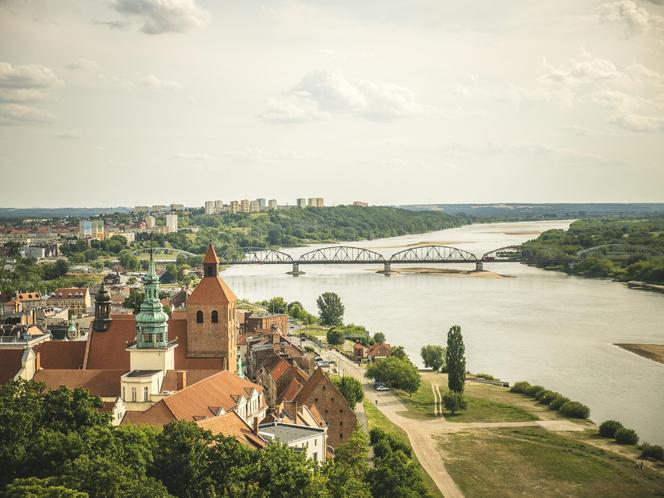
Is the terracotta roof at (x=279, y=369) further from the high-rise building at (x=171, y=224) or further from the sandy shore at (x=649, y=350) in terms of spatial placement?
the high-rise building at (x=171, y=224)

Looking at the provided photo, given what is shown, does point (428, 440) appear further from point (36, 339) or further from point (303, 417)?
point (36, 339)

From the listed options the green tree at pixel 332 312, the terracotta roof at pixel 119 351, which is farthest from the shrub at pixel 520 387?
the green tree at pixel 332 312

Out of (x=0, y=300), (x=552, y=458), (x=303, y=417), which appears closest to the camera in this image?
(x=303, y=417)

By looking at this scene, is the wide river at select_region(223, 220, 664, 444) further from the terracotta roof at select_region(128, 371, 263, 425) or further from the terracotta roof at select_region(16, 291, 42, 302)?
the terracotta roof at select_region(16, 291, 42, 302)

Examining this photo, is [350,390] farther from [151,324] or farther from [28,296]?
[28,296]

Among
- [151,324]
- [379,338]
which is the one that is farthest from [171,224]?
[151,324]

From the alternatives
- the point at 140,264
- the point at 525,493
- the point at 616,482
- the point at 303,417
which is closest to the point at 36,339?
the point at 303,417
